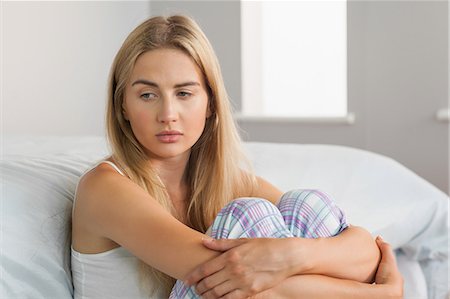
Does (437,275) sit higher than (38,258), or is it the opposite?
(38,258)

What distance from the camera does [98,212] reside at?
4.61 feet

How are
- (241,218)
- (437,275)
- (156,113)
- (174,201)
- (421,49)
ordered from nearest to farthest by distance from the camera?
(241,218) → (156,113) → (174,201) → (437,275) → (421,49)

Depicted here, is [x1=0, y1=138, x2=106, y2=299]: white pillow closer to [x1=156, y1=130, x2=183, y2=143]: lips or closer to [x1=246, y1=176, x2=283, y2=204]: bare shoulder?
[x1=156, y1=130, x2=183, y2=143]: lips

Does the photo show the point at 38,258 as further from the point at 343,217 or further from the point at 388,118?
the point at 388,118

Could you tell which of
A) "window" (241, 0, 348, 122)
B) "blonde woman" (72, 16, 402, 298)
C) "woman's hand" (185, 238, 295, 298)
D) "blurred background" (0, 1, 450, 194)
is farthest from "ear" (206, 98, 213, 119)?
"window" (241, 0, 348, 122)

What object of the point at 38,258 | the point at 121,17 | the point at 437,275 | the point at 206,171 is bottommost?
the point at 437,275

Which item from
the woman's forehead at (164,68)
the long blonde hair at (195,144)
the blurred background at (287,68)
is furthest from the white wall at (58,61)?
the woman's forehead at (164,68)

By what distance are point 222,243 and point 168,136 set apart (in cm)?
32

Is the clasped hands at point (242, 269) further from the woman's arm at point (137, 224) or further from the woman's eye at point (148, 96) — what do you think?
the woman's eye at point (148, 96)

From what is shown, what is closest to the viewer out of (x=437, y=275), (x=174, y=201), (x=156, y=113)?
(x=156, y=113)

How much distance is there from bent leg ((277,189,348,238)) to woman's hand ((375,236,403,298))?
13 centimetres

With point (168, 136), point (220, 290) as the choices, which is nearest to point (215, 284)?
point (220, 290)

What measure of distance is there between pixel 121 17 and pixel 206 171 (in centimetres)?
312

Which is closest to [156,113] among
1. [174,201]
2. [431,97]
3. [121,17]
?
[174,201]
